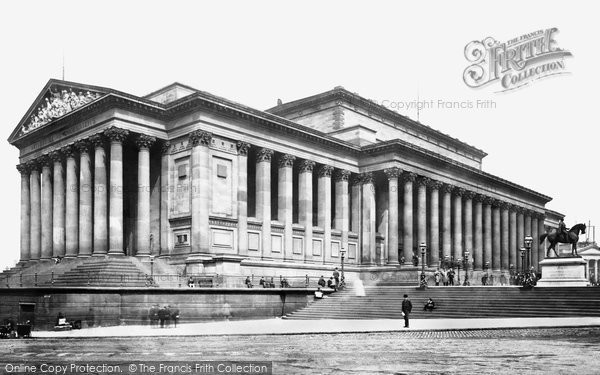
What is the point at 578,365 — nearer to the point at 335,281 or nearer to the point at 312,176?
the point at 335,281

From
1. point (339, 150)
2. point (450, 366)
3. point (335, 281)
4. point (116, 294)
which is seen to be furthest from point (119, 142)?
point (450, 366)

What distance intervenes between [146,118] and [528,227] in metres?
58.8

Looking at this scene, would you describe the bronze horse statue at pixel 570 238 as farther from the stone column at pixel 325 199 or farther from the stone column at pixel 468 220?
the stone column at pixel 468 220

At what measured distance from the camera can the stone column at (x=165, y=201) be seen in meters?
49.0

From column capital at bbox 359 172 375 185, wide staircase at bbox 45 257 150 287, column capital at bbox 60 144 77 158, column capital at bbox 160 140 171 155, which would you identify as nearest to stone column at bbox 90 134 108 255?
wide staircase at bbox 45 257 150 287

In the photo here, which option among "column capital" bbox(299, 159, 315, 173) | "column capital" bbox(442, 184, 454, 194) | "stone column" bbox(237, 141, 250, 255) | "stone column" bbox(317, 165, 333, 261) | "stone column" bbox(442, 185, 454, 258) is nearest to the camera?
"stone column" bbox(237, 141, 250, 255)

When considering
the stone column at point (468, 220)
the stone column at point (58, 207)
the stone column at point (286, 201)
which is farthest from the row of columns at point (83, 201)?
the stone column at point (468, 220)

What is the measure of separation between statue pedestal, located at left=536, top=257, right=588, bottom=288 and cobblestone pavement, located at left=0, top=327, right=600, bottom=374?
505 inches

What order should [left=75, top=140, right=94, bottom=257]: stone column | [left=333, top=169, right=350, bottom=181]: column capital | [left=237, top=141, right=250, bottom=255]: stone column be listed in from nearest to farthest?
[left=75, top=140, right=94, bottom=257]: stone column
[left=237, top=141, right=250, bottom=255]: stone column
[left=333, top=169, right=350, bottom=181]: column capital

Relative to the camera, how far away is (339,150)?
60.6 metres

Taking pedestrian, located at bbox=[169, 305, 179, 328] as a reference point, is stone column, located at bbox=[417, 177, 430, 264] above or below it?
above

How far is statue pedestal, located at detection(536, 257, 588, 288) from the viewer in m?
39.4

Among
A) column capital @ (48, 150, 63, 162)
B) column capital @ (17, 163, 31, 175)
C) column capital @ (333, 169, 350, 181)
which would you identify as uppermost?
column capital @ (48, 150, 63, 162)

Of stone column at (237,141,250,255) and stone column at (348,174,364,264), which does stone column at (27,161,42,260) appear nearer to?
stone column at (237,141,250,255)
